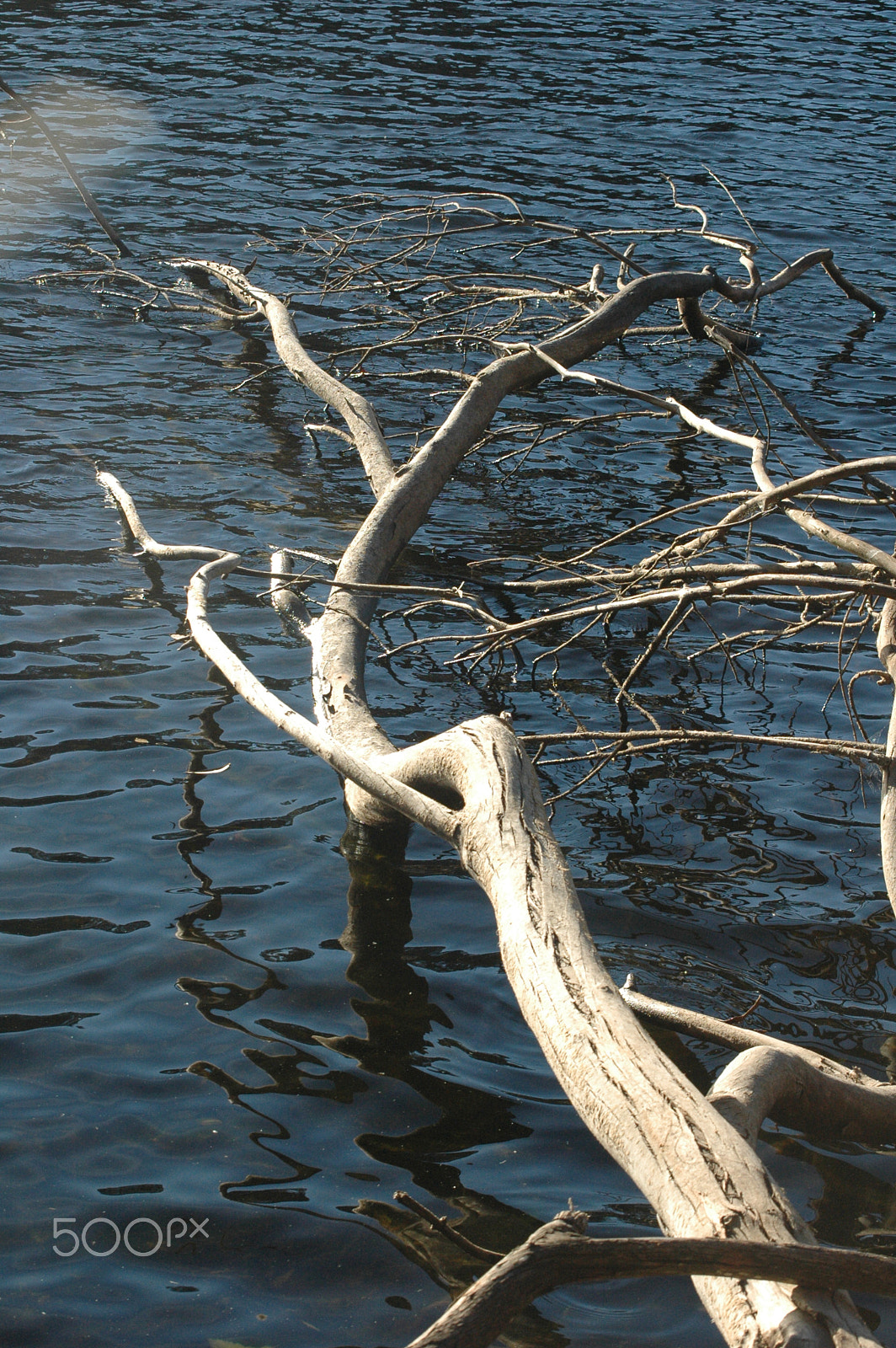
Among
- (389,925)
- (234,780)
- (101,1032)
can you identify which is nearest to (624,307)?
(234,780)

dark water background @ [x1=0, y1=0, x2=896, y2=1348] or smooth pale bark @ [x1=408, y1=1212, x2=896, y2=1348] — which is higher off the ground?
smooth pale bark @ [x1=408, y1=1212, x2=896, y2=1348]

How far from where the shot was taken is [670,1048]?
3672 mm

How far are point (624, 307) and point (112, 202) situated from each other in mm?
7049

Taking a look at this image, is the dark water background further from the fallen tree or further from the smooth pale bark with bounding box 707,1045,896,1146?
the fallen tree

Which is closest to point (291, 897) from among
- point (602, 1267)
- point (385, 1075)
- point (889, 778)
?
point (385, 1075)

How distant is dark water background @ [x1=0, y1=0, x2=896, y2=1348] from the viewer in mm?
2973

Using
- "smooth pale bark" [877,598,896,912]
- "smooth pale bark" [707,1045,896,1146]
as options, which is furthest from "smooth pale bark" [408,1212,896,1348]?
"smooth pale bark" [877,598,896,912]

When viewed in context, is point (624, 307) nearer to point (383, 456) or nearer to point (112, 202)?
point (383, 456)

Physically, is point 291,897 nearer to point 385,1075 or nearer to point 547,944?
point 385,1075

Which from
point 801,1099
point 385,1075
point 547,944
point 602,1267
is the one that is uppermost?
point 602,1267

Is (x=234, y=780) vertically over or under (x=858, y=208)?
under

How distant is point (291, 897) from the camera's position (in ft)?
13.9

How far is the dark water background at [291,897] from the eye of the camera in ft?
9.75

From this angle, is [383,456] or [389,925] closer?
[389,925]
